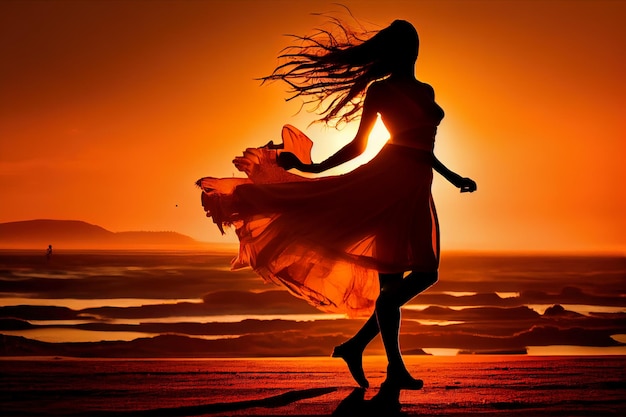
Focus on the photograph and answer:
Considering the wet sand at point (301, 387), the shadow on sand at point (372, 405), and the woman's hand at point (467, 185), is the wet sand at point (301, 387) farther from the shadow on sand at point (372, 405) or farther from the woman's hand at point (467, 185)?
the woman's hand at point (467, 185)

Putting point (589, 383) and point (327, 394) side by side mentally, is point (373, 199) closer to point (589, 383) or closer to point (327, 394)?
point (327, 394)

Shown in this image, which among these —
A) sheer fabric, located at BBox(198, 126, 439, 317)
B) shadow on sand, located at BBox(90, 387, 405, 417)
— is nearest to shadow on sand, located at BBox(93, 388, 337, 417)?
shadow on sand, located at BBox(90, 387, 405, 417)

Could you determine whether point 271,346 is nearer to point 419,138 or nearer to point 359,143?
point 359,143

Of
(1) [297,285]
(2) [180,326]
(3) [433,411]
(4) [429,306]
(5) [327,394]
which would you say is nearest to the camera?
(3) [433,411]

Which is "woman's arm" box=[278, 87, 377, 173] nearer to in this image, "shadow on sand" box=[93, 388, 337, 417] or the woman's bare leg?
the woman's bare leg

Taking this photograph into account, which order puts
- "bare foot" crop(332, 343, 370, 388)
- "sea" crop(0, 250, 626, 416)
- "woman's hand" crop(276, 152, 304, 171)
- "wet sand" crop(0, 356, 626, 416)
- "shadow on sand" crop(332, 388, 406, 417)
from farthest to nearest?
"woman's hand" crop(276, 152, 304, 171), "bare foot" crop(332, 343, 370, 388), "sea" crop(0, 250, 626, 416), "wet sand" crop(0, 356, 626, 416), "shadow on sand" crop(332, 388, 406, 417)

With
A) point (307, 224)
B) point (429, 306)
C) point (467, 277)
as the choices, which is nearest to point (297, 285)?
point (307, 224)

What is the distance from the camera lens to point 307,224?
20.7 feet

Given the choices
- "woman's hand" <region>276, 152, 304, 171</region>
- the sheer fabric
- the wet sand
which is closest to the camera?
the wet sand

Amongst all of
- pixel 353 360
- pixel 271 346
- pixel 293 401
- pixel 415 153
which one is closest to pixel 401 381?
pixel 353 360

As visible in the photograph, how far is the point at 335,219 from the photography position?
20.6 feet

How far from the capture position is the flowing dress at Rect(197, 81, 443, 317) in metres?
6.10

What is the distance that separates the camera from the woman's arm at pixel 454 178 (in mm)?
6105

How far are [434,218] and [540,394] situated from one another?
53.7 inches
